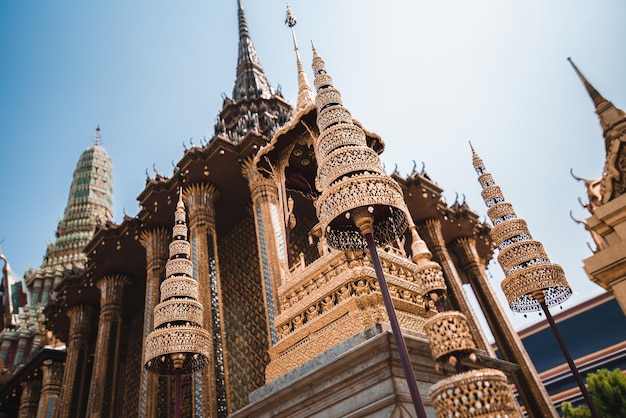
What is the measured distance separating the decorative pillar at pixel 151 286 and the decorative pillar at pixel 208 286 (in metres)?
1.54

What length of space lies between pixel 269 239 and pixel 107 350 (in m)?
6.35

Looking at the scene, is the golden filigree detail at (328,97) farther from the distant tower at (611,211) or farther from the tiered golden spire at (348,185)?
the distant tower at (611,211)

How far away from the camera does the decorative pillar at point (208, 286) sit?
7402 mm

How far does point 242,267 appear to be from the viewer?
10.5 metres

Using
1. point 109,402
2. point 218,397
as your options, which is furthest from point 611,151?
point 109,402

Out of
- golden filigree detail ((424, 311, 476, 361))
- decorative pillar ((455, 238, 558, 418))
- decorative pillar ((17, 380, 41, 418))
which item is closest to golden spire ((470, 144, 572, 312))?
golden filigree detail ((424, 311, 476, 361))

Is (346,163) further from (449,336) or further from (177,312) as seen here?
(177,312)

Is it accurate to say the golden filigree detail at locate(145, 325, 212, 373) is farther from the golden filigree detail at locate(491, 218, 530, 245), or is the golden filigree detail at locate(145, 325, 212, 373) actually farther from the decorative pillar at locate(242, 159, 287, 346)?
the golden filigree detail at locate(491, 218, 530, 245)

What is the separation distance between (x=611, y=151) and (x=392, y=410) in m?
3.05

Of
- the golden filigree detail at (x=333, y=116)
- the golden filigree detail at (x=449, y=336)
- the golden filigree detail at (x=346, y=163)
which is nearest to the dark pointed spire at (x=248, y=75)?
the golden filigree detail at (x=333, y=116)

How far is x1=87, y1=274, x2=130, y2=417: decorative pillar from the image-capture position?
35.9 ft

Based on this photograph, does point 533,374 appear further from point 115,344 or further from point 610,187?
point 115,344

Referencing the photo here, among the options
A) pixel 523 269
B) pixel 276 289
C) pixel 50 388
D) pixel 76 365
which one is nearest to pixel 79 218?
pixel 50 388

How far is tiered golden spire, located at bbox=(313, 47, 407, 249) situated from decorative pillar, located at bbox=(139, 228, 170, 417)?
652cm
